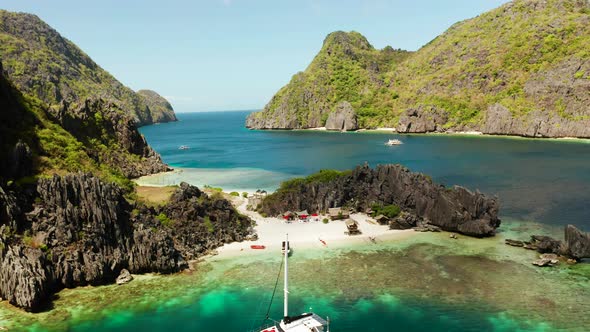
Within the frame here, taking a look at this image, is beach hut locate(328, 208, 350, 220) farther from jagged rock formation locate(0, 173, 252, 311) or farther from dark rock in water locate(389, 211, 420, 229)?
jagged rock formation locate(0, 173, 252, 311)

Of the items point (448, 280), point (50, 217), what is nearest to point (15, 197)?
point (50, 217)

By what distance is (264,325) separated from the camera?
111 feet

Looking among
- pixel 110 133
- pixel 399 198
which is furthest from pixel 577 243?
pixel 110 133

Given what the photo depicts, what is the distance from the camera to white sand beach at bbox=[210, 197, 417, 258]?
53.4 metres

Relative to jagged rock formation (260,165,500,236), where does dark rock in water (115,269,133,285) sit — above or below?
below

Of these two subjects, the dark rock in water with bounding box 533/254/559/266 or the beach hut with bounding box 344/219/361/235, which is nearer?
the dark rock in water with bounding box 533/254/559/266

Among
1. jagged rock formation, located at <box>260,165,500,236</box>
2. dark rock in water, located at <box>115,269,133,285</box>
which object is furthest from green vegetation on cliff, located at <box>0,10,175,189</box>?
jagged rock formation, located at <box>260,165,500,236</box>

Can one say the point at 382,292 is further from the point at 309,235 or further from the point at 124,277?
the point at 124,277

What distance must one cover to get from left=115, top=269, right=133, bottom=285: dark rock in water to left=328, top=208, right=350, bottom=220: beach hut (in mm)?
32130

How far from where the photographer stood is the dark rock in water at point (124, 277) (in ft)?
139

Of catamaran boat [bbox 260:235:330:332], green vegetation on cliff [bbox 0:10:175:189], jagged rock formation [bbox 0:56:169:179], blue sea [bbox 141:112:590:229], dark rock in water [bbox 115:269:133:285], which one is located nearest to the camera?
catamaran boat [bbox 260:235:330:332]

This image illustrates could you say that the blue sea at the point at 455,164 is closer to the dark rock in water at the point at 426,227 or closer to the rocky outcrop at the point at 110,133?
the rocky outcrop at the point at 110,133

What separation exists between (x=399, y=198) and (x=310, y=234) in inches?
731

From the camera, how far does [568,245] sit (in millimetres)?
47312
